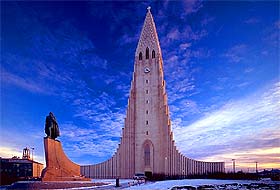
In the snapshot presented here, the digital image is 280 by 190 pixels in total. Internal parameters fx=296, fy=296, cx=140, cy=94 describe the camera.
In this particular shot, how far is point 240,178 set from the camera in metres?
27.2

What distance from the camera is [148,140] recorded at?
4241cm

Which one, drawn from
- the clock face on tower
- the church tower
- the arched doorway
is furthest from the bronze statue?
the clock face on tower

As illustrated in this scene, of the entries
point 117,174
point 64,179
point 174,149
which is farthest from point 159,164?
Result: point 64,179

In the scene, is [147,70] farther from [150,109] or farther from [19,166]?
[19,166]

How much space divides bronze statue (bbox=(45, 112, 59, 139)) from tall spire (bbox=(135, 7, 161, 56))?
27838 millimetres

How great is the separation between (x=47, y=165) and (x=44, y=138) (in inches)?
70.2

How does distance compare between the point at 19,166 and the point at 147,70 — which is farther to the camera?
the point at 19,166

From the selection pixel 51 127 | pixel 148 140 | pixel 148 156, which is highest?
pixel 51 127

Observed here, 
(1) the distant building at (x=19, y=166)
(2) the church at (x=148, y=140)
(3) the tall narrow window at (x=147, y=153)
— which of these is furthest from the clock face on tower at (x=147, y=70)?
(1) the distant building at (x=19, y=166)

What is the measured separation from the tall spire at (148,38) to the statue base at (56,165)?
92.9 feet

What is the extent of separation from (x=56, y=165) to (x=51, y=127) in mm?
2596

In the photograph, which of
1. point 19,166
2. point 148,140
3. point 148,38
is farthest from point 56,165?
point 148,38

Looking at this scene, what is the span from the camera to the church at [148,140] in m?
40.3

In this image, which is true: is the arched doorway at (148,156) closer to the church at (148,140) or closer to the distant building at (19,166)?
the church at (148,140)
